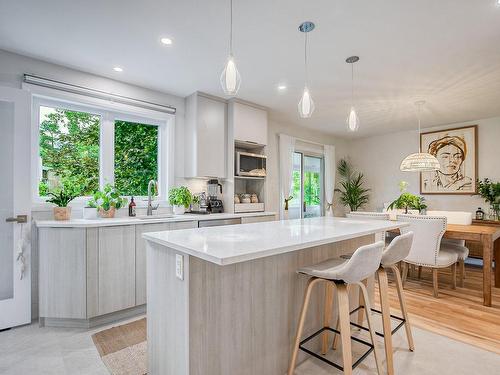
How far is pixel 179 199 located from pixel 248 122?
153 centimetres

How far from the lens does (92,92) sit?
299 centimetres

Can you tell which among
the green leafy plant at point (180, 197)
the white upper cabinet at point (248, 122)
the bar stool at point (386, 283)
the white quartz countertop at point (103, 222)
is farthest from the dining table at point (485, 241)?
the green leafy plant at point (180, 197)

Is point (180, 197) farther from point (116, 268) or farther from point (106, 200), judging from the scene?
point (116, 268)

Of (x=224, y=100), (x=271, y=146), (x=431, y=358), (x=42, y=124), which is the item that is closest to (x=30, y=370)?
(x=42, y=124)

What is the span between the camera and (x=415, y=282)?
3.69 m

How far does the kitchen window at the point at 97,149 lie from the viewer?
285 centimetres

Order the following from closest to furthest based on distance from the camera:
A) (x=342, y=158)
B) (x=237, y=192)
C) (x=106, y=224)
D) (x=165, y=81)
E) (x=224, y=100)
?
(x=106, y=224), (x=165, y=81), (x=224, y=100), (x=237, y=192), (x=342, y=158)

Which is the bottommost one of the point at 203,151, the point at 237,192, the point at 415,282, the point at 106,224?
the point at 415,282

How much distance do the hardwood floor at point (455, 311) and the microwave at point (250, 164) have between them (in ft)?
7.67

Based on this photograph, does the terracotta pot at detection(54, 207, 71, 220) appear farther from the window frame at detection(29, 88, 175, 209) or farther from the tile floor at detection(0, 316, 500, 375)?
the tile floor at detection(0, 316, 500, 375)

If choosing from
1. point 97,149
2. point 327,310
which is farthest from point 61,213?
point 327,310

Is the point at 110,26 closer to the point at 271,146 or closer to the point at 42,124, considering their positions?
the point at 42,124

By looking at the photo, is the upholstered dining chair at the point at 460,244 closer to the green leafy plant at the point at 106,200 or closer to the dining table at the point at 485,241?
the dining table at the point at 485,241

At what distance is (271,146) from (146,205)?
2.45 m
